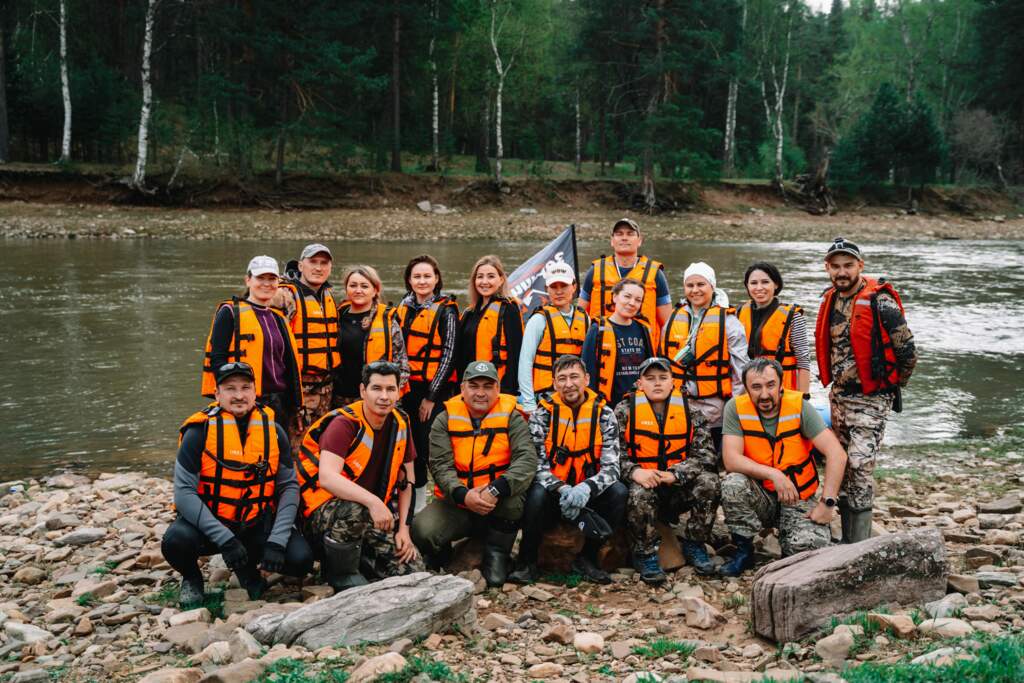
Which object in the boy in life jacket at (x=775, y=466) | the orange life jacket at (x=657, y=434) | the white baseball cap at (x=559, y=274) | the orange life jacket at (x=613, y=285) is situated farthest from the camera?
the orange life jacket at (x=613, y=285)

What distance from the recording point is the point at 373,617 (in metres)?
4.71

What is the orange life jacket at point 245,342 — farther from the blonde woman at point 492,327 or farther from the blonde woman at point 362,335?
the blonde woman at point 492,327

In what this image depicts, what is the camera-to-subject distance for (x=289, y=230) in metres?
32.4

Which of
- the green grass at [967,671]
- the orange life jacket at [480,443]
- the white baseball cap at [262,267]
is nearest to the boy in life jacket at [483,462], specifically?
the orange life jacket at [480,443]

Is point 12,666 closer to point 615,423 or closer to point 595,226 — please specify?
point 615,423

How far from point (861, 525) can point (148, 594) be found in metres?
4.79

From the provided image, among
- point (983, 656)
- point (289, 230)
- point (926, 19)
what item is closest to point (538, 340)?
point (983, 656)

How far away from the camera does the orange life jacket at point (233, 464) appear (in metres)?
5.44

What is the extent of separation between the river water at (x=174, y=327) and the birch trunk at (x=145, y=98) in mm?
5728

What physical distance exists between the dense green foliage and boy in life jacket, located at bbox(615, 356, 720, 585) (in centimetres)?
3112

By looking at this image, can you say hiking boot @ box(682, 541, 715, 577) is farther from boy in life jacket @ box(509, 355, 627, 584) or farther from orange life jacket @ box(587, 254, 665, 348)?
orange life jacket @ box(587, 254, 665, 348)

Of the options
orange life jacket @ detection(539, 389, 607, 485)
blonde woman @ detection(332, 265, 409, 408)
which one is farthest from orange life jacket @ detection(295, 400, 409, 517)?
orange life jacket @ detection(539, 389, 607, 485)

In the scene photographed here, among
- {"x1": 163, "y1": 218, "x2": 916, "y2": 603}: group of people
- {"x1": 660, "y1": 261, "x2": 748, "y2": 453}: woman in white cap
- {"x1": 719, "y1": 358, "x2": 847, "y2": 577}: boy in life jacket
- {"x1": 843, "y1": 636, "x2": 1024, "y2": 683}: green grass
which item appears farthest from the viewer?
{"x1": 660, "y1": 261, "x2": 748, "y2": 453}: woman in white cap

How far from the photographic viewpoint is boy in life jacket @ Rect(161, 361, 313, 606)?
5352 millimetres
